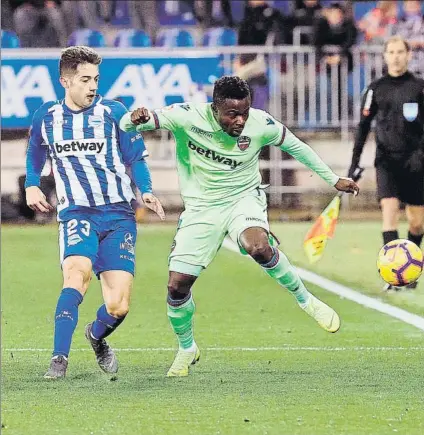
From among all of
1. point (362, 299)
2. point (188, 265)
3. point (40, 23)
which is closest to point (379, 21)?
point (40, 23)

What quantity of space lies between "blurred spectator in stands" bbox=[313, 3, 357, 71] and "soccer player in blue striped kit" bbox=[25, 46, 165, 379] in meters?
11.7

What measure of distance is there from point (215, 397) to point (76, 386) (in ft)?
2.77

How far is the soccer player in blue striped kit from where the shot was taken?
26.8 feet

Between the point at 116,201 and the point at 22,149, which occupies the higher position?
the point at 116,201

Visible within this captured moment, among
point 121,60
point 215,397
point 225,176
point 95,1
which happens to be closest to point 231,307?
point 225,176

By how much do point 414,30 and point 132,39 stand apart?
4189 mm

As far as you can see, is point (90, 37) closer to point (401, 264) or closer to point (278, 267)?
point (401, 264)

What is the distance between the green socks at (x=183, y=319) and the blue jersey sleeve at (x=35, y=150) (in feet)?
3.62

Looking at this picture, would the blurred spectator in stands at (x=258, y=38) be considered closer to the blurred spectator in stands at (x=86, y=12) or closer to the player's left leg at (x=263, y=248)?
the blurred spectator in stands at (x=86, y=12)

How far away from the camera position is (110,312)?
27.0 ft

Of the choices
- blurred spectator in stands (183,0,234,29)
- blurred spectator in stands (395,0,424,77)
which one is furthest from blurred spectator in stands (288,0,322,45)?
blurred spectator in stands (183,0,234,29)

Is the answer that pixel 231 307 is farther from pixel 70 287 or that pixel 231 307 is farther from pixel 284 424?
pixel 284 424

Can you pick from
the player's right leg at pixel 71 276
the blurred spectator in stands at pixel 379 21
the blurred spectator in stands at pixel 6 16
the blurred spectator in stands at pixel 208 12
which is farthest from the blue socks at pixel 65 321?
the blurred spectator in stands at pixel 208 12

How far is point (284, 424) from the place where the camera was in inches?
257
